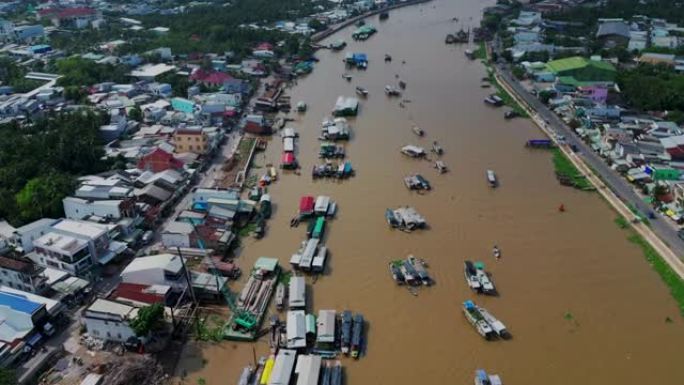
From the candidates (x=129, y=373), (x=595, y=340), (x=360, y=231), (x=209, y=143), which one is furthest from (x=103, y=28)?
(x=595, y=340)

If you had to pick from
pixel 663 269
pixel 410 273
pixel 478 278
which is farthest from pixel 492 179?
pixel 410 273

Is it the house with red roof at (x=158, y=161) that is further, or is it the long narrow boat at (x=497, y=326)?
the house with red roof at (x=158, y=161)

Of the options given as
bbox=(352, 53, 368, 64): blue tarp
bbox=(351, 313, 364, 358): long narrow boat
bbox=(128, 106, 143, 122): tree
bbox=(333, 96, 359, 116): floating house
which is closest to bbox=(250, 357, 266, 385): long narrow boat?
bbox=(351, 313, 364, 358): long narrow boat

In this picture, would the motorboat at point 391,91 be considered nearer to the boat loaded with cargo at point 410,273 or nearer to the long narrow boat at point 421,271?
the long narrow boat at point 421,271

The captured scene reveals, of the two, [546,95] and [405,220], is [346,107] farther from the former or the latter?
[405,220]

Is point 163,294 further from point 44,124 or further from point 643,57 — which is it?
point 643,57

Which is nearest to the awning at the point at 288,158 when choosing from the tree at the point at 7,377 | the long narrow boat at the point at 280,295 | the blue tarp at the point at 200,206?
the blue tarp at the point at 200,206

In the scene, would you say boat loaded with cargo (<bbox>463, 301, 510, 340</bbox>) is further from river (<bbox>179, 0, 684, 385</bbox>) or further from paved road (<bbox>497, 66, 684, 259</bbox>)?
paved road (<bbox>497, 66, 684, 259</bbox>)
